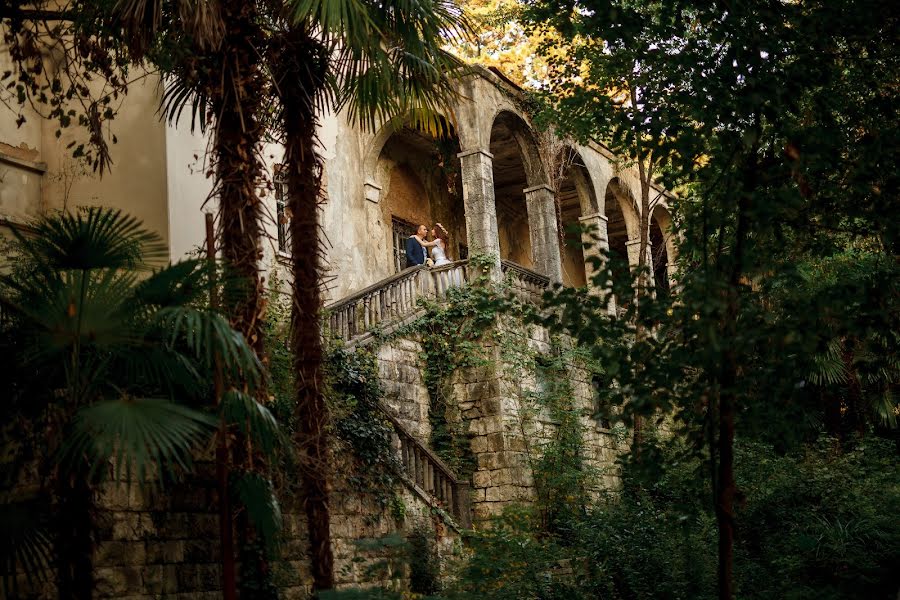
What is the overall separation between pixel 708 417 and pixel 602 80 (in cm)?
992

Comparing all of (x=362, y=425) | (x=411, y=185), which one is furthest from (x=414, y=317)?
(x=411, y=185)

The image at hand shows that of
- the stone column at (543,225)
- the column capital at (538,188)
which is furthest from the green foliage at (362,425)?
the column capital at (538,188)

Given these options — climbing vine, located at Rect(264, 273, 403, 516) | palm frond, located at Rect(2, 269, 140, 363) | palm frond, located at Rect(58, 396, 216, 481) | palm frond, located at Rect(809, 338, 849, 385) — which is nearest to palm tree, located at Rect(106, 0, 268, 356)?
palm frond, located at Rect(2, 269, 140, 363)

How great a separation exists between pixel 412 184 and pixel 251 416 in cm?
1510

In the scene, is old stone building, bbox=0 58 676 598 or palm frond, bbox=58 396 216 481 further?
old stone building, bbox=0 58 676 598

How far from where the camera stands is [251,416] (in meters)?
7.21

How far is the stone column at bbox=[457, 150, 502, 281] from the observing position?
17.3 meters

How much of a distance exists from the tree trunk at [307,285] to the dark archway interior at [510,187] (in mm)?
10524

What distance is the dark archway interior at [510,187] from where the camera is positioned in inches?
777

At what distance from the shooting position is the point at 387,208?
20.8 meters

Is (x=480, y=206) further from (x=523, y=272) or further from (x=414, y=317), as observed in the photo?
(x=414, y=317)

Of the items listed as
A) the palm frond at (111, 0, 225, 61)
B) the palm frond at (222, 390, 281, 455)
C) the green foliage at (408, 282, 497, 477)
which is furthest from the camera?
the green foliage at (408, 282, 497, 477)

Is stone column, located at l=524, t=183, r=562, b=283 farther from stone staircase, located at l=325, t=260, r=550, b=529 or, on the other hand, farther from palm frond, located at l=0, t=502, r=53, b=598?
palm frond, located at l=0, t=502, r=53, b=598

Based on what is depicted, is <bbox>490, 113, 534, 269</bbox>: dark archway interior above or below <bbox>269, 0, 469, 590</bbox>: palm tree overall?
above
